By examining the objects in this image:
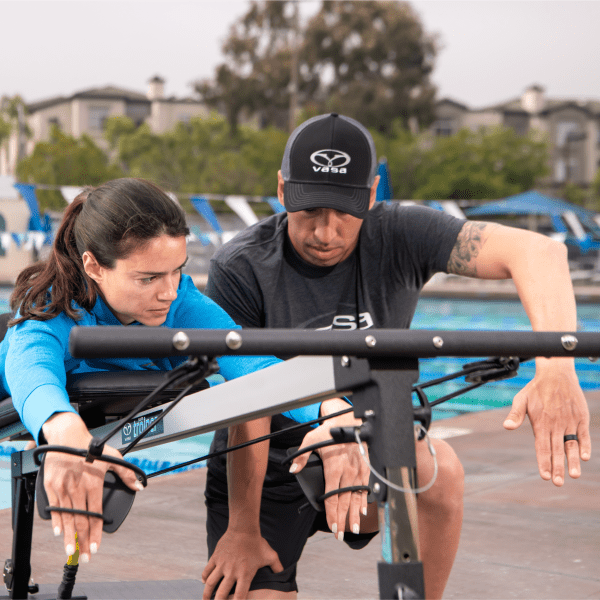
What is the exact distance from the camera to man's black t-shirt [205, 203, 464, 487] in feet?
8.08

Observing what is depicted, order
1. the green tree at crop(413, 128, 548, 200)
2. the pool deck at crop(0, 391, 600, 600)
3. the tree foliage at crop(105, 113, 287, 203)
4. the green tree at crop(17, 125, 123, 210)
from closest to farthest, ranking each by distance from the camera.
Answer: the pool deck at crop(0, 391, 600, 600)
the tree foliage at crop(105, 113, 287, 203)
the green tree at crop(413, 128, 548, 200)
the green tree at crop(17, 125, 123, 210)

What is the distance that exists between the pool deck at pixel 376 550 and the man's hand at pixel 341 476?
4.70ft

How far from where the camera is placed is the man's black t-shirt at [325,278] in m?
2.46

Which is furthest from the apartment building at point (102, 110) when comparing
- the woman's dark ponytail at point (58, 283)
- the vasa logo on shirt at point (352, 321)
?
the woman's dark ponytail at point (58, 283)

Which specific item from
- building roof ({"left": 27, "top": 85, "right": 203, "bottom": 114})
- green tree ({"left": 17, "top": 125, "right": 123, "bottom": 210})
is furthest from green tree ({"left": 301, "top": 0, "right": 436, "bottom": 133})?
building roof ({"left": 27, "top": 85, "right": 203, "bottom": 114})

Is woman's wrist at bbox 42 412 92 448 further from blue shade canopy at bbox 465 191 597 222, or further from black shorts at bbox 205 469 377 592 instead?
blue shade canopy at bbox 465 191 597 222

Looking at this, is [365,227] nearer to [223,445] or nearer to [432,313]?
[223,445]

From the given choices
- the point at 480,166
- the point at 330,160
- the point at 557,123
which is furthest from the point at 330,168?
the point at 557,123

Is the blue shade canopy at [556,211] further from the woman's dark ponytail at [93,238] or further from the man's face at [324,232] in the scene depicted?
the woman's dark ponytail at [93,238]

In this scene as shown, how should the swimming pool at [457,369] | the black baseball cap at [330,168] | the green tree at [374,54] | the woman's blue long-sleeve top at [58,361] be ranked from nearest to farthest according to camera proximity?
1. the woman's blue long-sleeve top at [58,361]
2. the black baseball cap at [330,168]
3. the swimming pool at [457,369]
4. the green tree at [374,54]

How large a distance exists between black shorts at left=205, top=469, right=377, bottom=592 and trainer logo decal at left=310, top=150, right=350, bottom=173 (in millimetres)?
919

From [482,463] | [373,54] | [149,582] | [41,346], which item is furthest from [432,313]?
[373,54]

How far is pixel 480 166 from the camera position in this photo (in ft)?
122

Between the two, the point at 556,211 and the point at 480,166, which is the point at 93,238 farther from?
the point at 480,166
